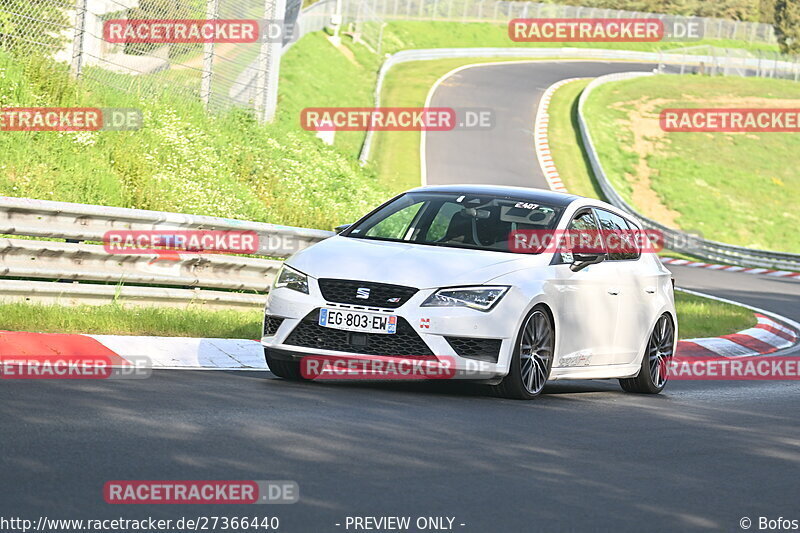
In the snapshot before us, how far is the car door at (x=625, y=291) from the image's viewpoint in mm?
11797

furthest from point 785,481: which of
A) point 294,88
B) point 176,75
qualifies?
point 294,88

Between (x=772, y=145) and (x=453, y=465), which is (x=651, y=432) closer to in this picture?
(x=453, y=465)

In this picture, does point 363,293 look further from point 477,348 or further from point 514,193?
point 514,193

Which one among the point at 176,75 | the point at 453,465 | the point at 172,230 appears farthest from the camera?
the point at 176,75

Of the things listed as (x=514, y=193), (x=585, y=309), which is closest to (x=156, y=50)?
(x=514, y=193)

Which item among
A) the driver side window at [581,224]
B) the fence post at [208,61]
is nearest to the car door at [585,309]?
the driver side window at [581,224]

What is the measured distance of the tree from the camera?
383ft

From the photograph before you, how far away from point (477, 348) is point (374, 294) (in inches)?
32.8

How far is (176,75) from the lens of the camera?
2136cm

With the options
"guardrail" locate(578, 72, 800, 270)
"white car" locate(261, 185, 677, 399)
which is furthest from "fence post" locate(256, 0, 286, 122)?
"guardrail" locate(578, 72, 800, 270)

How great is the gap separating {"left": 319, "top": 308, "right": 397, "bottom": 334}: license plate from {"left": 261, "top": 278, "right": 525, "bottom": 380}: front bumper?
4cm

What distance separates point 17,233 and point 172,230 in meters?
1.84

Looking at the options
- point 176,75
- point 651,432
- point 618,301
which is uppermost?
point 176,75

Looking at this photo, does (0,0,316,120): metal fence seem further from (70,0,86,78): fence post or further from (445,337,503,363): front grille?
(445,337,503,363): front grille
